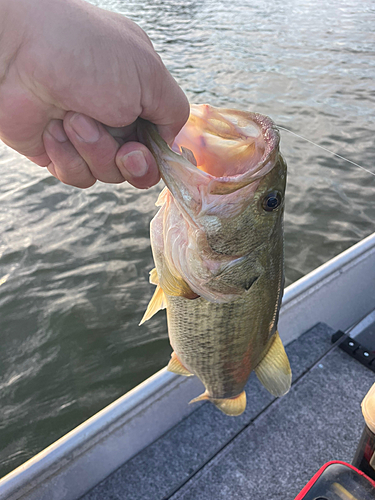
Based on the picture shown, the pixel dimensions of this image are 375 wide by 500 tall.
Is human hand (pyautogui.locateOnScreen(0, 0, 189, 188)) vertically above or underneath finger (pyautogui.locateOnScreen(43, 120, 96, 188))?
above

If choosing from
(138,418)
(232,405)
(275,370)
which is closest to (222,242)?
(275,370)

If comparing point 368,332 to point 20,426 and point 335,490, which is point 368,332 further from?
point 20,426

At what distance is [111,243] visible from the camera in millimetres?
5223

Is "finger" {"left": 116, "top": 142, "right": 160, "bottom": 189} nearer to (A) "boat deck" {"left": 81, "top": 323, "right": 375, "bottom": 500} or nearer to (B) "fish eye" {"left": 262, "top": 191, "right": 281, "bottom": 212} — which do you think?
(B) "fish eye" {"left": 262, "top": 191, "right": 281, "bottom": 212}

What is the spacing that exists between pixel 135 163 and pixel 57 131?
247 mm

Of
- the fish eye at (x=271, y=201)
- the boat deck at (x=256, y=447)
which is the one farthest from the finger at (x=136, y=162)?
the boat deck at (x=256, y=447)

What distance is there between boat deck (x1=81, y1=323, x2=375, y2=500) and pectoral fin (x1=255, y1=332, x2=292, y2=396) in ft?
2.85

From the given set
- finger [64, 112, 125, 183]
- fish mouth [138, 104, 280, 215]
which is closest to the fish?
fish mouth [138, 104, 280, 215]

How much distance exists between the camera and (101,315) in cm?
429

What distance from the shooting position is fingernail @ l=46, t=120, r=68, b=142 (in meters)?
1.12

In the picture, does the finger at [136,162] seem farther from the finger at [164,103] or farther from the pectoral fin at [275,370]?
the pectoral fin at [275,370]

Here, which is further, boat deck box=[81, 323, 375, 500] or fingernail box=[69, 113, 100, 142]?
boat deck box=[81, 323, 375, 500]

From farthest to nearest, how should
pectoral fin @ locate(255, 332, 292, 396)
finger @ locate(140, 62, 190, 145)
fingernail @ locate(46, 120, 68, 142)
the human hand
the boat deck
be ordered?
the boat deck → pectoral fin @ locate(255, 332, 292, 396) → fingernail @ locate(46, 120, 68, 142) → finger @ locate(140, 62, 190, 145) → the human hand

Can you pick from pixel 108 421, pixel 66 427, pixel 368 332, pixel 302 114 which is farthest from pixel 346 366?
pixel 302 114
